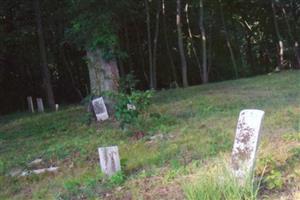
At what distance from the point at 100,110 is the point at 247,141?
215 inches

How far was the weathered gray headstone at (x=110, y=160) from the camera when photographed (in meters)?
5.11

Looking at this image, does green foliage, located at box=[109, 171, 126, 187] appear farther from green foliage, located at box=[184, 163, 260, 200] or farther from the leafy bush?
the leafy bush

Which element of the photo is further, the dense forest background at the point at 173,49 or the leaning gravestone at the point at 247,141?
the dense forest background at the point at 173,49

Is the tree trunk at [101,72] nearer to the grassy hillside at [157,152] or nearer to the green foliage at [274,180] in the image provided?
the grassy hillside at [157,152]

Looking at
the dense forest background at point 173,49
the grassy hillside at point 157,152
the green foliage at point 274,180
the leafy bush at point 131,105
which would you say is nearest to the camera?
the green foliage at point 274,180

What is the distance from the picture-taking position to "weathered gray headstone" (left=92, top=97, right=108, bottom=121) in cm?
926

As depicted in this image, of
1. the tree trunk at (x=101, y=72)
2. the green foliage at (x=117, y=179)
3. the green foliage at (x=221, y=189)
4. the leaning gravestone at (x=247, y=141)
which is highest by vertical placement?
the tree trunk at (x=101, y=72)

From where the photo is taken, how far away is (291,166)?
453 cm

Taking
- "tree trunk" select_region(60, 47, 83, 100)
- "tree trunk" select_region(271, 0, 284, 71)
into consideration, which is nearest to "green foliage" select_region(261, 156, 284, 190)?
"tree trunk" select_region(60, 47, 83, 100)

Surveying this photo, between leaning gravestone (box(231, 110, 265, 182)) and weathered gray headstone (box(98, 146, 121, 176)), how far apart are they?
4.81ft

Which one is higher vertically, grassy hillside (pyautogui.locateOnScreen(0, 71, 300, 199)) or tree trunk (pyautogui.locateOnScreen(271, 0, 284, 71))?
tree trunk (pyautogui.locateOnScreen(271, 0, 284, 71))

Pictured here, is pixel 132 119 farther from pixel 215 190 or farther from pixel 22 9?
pixel 22 9

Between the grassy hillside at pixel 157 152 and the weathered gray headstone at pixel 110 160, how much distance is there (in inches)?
3.8

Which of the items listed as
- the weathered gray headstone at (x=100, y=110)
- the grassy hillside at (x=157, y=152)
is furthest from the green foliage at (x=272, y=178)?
the weathered gray headstone at (x=100, y=110)
